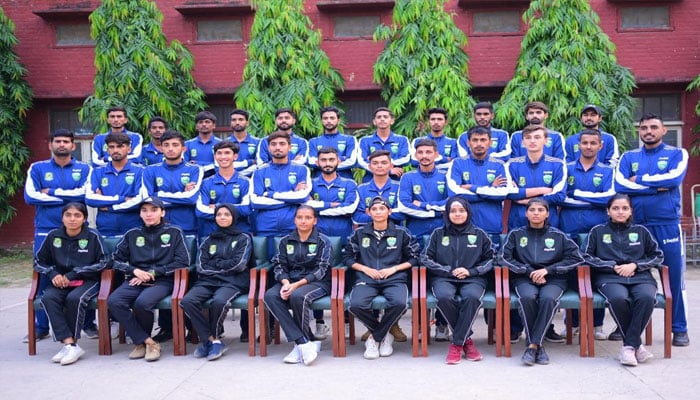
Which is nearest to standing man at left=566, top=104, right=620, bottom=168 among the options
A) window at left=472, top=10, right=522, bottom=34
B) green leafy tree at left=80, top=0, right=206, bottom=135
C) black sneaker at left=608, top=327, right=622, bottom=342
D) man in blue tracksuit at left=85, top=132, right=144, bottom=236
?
black sneaker at left=608, top=327, right=622, bottom=342

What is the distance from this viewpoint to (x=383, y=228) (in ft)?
20.9

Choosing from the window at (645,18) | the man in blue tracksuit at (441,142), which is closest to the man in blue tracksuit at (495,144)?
the man in blue tracksuit at (441,142)

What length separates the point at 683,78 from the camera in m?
11.7

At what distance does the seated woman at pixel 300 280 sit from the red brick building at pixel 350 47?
6.17 metres

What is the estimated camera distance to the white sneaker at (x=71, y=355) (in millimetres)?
5930

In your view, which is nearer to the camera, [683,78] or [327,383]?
[327,383]

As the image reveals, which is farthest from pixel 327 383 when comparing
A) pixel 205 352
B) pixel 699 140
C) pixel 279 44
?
pixel 699 140

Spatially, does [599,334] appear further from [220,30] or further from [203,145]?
[220,30]

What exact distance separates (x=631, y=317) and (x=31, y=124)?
11161 millimetres

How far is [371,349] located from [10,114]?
9.12 m

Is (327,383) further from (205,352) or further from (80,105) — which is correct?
(80,105)

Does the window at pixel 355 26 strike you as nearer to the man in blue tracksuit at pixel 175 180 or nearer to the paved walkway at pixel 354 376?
the man in blue tracksuit at pixel 175 180

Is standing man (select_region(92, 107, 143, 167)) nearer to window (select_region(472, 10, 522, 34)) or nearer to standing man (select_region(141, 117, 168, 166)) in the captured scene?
standing man (select_region(141, 117, 168, 166))

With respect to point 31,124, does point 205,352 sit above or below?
below
